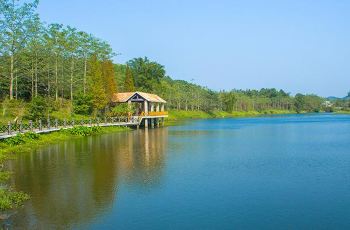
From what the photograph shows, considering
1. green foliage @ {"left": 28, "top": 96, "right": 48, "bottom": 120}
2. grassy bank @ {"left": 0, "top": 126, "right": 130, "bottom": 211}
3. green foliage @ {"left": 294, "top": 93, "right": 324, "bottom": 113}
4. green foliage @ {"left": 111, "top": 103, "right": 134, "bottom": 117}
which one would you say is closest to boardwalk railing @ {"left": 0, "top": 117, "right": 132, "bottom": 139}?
grassy bank @ {"left": 0, "top": 126, "right": 130, "bottom": 211}

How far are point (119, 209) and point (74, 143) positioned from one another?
2410cm

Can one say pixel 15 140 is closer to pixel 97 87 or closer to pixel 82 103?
pixel 82 103

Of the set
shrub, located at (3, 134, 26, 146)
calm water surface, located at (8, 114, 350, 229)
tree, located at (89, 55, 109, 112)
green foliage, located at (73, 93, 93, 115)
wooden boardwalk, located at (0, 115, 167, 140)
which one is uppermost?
tree, located at (89, 55, 109, 112)

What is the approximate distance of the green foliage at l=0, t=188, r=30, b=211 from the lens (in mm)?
15188

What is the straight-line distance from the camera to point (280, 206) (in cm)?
1583

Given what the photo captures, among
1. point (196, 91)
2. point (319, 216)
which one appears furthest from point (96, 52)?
point (196, 91)

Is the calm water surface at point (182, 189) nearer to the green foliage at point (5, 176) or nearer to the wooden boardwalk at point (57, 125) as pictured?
the green foliage at point (5, 176)

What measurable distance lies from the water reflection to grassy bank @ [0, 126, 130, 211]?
58cm

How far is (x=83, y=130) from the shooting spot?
46.2 m

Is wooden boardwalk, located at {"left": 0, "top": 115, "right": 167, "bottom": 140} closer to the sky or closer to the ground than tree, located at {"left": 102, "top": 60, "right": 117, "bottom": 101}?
closer to the ground

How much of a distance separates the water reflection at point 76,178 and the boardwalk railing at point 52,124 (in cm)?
334

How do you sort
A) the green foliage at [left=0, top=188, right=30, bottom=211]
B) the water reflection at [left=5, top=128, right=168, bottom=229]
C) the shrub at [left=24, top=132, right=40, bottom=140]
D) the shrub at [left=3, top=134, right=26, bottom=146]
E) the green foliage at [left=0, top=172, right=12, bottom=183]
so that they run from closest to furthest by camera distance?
the water reflection at [left=5, top=128, right=168, bottom=229] → the green foliage at [left=0, top=188, right=30, bottom=211] → the green foliage at [left=0, top=172, right=12, bottom=183] → the shrub at [left=3, top=134, right=26, bottom=146] → the shrub at [left=24, top=132, right=40, bottom=140]

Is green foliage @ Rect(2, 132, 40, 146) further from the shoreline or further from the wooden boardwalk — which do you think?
the wooden boardwalk

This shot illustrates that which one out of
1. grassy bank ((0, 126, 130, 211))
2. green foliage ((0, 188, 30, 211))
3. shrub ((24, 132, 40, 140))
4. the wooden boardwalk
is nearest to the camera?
green foliage ((0, 188, 30, 211))
